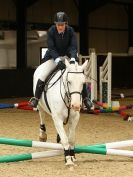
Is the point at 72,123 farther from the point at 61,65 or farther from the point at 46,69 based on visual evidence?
the point at 46,69

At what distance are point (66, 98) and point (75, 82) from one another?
36 centimetres

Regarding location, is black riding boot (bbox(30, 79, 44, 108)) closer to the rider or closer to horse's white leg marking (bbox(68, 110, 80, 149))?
the rider

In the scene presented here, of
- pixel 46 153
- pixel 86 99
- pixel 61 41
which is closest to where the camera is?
pixel 46 153

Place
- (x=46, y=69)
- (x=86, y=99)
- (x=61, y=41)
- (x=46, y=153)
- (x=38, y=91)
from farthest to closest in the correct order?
1. (x=46, y=69)
2. (x=38, y=91)
3. (x=61, y=41)
4. (x=86, y=99)
5. (x=46, y=153)

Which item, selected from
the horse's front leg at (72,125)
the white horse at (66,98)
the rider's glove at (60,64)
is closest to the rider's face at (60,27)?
the rider's glove at (60,64)

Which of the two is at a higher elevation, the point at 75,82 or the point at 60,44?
the point at 60,44

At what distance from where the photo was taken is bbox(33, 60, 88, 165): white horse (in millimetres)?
4637

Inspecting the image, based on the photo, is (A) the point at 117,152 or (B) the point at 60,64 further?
(B) the point at 60,64

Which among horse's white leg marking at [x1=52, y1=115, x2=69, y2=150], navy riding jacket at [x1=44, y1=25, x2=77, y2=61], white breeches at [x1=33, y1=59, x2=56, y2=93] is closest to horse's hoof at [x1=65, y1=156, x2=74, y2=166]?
horse's white leg marking at [x1=52, y1=115, x2=69, y2=150]

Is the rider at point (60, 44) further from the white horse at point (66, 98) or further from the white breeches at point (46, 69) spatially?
the white horse at point (66, 98)

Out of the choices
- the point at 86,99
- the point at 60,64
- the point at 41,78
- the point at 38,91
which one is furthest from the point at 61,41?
the point at 86,99

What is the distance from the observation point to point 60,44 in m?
5.40

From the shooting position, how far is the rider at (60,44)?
514 centimetres

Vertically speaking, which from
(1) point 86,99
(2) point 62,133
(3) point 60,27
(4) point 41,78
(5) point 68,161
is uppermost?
(3) point 60,27
